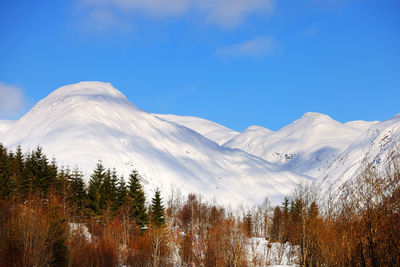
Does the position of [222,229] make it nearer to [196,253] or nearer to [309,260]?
[196,253]

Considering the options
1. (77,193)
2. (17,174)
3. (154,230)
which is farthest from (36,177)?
(154,230)

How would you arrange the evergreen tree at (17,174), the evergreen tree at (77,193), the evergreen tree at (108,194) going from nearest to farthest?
the evergreen tree at (17,174) → the evergreen tree at (108,194) → the evergreen tree at (77,193)

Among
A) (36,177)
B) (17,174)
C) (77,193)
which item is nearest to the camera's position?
(36,177)

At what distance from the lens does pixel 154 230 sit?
4953 cm

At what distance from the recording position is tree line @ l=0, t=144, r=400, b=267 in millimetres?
20453

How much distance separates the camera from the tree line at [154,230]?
20453mm

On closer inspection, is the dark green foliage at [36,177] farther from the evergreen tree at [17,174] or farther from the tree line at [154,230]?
the evergreen tree at [17,174]

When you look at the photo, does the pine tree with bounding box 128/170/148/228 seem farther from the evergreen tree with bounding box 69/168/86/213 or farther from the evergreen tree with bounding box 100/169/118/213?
the evergreen tree with bounding box 69/168/86/213

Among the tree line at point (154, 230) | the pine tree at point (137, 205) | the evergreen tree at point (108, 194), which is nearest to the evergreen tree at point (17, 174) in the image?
the tree line at point (154, 230)

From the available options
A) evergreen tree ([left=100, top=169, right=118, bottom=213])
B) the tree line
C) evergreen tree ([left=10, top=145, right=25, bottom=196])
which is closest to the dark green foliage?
the tree line

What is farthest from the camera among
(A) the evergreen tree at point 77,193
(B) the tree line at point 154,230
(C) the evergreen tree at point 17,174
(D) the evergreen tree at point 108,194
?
(A) the evergreen tree at point 77,193

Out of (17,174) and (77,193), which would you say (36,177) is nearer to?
(17,174)

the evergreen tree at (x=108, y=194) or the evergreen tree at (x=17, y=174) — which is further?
the evergreen tree at (x=108, y=194)

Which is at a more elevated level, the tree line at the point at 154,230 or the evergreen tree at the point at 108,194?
the evergreen tree at the point at 108,194
